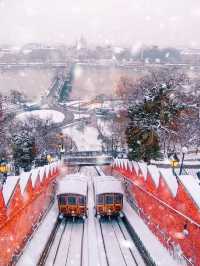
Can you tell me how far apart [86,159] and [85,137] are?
75.8 feet

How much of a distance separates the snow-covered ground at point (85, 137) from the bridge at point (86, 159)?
11456mm

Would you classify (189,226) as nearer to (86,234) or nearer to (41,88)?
(86,234)

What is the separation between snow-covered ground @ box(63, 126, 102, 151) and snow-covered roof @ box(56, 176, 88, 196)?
36.3 meters

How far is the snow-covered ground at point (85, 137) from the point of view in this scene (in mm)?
62125

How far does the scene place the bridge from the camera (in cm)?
4428

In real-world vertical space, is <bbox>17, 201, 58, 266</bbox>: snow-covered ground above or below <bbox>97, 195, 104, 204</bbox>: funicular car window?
below

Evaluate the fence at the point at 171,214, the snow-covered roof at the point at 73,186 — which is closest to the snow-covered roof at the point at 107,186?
the snow-covered roof at the point at 73,186

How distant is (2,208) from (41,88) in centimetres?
12903

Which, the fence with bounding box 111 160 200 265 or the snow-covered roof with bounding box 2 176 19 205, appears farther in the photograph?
the snow-covered roof with bounding box 2 176 19 205

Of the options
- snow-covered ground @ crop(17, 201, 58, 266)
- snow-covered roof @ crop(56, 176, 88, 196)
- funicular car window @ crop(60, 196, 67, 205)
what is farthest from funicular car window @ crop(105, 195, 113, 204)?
snow-covered ground @ crop(17, 201, 58, 266)

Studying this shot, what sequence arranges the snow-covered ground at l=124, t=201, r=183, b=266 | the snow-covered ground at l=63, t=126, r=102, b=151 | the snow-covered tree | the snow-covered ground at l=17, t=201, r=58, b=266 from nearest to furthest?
the snow-covered ground at l=124, t=201, r=183, b=266 < the snow-covered ground at l=17, t=201, r=58, b=266 < the snow-covered tree < the snow-covered ground at l=63, t=126, r=102, b=151

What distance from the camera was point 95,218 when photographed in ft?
75.4

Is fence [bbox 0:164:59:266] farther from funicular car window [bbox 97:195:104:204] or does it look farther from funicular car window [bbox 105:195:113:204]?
funicular car window [bbox 105:195:113:204]

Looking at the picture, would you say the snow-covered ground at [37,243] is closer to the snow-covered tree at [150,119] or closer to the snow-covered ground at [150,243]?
the snow-covered ground at [150,243]
